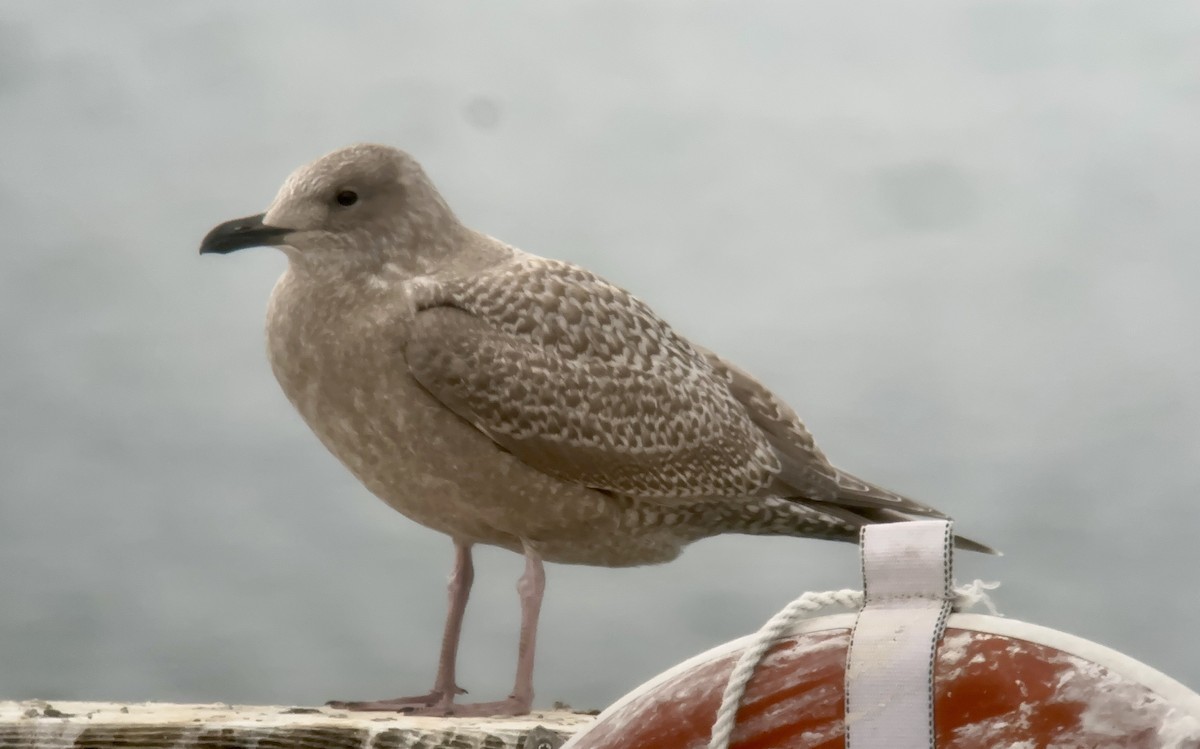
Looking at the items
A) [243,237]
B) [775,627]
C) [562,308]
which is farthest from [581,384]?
[775,627]

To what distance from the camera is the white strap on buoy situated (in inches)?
A: 53.6

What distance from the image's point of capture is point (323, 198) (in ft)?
7.77

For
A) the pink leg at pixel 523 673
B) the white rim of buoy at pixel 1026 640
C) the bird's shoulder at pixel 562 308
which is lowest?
the white rim of buoy at pixel 1026 640

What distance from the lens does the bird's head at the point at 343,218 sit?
2.36 metres

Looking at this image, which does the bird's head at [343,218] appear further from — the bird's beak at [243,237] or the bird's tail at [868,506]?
the bird's tail at [868,506]

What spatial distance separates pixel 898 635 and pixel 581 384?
1019 mm

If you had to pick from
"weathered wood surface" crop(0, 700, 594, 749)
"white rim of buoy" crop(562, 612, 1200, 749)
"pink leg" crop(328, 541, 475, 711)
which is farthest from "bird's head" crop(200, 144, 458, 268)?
"white rim of buoy" crop(562, 612, 1200, 749)

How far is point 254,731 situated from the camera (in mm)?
2109

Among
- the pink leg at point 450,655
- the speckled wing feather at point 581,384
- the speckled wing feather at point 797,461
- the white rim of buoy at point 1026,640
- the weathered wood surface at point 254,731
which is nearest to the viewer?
the white rim of buoy at point 1026,640

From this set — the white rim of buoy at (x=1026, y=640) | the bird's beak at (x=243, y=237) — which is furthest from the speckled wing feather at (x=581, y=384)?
the white rim of buoy at (x=1026, y=640)

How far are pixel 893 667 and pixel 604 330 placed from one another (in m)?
1.13

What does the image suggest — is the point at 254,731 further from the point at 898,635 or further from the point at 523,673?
the point at 898,635

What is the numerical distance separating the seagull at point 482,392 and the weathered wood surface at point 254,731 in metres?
0.22

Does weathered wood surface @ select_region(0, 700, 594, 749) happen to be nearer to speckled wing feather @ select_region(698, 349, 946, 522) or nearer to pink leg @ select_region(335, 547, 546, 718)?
pink leg @ select_region(335, 547, 546, 718)
